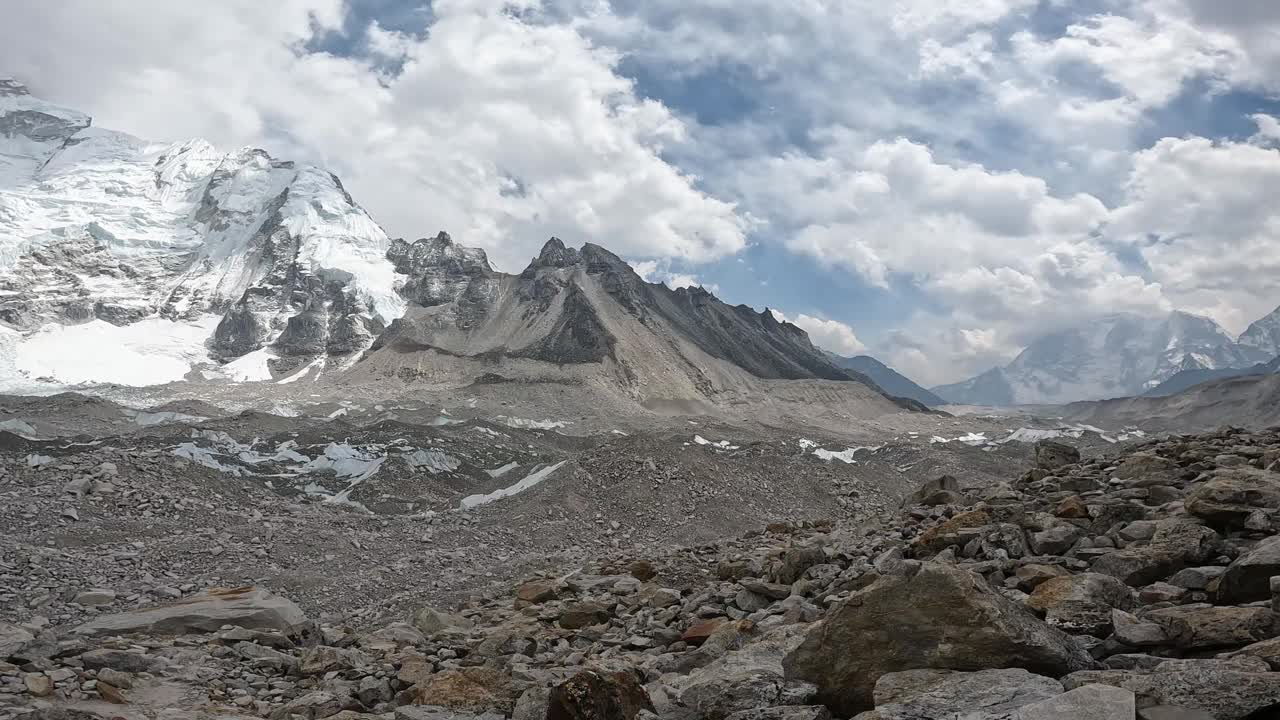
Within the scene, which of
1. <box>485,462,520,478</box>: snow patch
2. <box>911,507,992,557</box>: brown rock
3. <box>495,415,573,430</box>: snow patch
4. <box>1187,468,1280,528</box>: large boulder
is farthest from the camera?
<box>495,415,573,430</box>: snow patch

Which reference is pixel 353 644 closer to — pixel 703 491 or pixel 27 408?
pixel 703 491

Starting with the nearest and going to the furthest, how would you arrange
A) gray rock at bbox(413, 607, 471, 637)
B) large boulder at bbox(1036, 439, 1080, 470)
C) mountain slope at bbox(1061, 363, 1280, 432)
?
gray rock at bbox(413, 607, 471, 637) → large boulder at bbox(1036, 439, 1080, 470) → mountain slope at bbox(1061, 363, 1280, 432)

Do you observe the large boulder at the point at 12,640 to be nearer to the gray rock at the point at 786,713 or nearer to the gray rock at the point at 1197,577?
the gray rock at the point at 786,713

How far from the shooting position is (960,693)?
14.8 feet

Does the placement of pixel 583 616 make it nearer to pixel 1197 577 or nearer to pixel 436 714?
pixel 436 714

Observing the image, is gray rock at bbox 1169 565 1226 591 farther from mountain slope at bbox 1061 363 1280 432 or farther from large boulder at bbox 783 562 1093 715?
mountain slope at bbox 1061 363 1280 432

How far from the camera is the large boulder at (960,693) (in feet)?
14.1

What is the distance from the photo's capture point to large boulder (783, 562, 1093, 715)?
4918 millimetres

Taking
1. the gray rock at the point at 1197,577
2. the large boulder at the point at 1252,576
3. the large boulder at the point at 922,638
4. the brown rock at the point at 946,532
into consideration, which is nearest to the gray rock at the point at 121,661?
the large boulder at the point at 922,638

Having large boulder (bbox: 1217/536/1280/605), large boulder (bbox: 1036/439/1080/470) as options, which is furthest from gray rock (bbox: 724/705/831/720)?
large boulder (bbox: 1036/439/1080/470)

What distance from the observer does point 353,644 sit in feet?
39.3

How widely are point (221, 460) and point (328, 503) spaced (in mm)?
6769

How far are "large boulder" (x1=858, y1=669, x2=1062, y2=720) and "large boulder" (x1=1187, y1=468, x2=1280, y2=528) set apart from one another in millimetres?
4479

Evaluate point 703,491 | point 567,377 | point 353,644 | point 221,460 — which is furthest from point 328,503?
point 567,377
